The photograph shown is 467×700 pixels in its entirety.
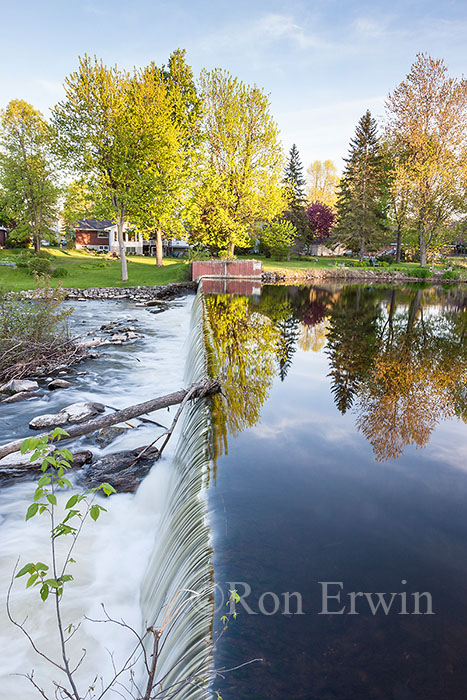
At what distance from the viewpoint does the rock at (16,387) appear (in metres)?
8.89

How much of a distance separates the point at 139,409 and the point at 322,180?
80.1m

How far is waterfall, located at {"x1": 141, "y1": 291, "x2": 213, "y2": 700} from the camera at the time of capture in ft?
7.78

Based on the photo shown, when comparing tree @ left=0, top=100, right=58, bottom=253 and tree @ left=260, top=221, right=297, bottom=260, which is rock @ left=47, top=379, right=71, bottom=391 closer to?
tree @ left=260, top=221, right=297, bottom=260

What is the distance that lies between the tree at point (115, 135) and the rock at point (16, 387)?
19555mm

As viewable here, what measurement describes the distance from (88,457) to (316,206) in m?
57.7

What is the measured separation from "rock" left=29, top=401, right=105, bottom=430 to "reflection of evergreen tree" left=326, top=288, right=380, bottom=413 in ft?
15.4

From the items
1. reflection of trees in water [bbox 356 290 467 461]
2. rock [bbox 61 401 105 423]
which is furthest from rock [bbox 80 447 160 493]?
reflection of trees in water [bbox 356 290 467 461]

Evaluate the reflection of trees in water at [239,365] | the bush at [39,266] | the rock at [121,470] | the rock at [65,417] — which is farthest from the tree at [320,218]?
the rock at [121,470]

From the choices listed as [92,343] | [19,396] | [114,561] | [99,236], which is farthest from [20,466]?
[99,236]

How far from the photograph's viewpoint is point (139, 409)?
5844 millimetres

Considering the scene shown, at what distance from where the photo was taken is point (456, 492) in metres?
4.53

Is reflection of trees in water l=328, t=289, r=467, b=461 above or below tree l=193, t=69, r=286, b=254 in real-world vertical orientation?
below

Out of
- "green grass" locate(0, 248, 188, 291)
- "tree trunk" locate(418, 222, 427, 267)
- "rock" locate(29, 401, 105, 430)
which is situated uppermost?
"tree trunk" locate(418, 222, 427, 267)

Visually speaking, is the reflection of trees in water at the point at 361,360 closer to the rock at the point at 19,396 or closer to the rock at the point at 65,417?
the rock at the point at 65,417
